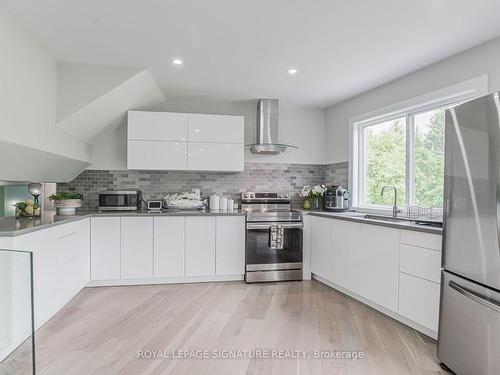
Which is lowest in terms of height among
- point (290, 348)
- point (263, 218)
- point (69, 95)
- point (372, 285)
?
point (290, 348)

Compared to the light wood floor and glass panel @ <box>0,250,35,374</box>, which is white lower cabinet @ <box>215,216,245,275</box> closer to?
the light wood floor

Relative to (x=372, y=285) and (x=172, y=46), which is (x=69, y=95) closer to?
(x=172, y=46)

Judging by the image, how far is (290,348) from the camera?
6.97 feet

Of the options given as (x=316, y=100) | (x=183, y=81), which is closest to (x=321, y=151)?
(x=316, y=100)

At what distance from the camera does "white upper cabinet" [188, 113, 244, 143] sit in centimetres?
371

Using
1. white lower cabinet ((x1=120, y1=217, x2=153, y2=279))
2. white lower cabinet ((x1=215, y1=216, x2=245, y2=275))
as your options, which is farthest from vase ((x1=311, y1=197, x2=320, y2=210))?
white lower cabinet ((x1=120, y1=217, x2=153, y2=279))

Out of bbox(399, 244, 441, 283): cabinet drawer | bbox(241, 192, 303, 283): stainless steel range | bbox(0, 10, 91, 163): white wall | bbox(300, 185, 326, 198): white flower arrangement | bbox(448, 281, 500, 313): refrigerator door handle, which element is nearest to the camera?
bbox(448, 281, 500, 313): refrigerator door handle

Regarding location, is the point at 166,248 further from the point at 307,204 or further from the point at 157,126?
the point at 307,204

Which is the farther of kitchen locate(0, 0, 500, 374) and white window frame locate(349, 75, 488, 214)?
white window frame locate(349, 75, 488, 214)

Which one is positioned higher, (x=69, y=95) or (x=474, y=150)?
(x=69, y=95)

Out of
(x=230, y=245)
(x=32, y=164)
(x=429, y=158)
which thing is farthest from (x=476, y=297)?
(x=32, y=164)

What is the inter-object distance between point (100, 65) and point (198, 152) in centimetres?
138

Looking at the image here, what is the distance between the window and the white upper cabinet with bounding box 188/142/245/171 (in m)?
1.62

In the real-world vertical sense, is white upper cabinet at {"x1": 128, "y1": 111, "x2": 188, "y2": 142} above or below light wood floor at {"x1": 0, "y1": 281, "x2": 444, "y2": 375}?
above
